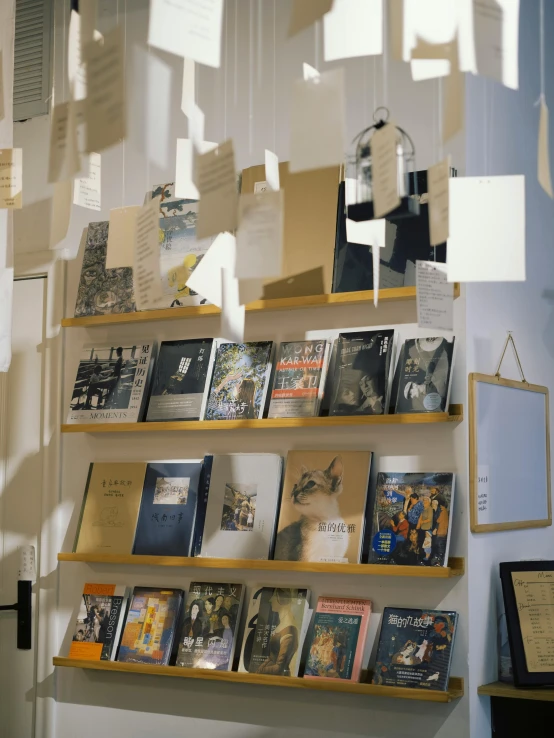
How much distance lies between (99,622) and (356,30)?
7.62 ft

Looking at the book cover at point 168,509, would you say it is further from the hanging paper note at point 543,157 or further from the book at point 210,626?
the hanging paper note at point 543,157

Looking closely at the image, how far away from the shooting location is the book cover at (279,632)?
2.77m

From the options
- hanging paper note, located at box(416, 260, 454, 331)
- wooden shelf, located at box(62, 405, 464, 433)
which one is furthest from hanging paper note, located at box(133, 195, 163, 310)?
wooden shelf, located at box(62, 405, 464, 433)

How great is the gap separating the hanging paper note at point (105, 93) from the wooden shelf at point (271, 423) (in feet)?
4.78

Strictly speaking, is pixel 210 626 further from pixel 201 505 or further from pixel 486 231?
pixel 486 231

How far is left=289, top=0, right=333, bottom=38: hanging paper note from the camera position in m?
1.29

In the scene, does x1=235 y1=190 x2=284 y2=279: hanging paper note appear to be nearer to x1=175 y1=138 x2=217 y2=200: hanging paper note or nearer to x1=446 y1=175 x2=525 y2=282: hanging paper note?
x1=175 y1=138 x2=217 y2=200: hanging paper note

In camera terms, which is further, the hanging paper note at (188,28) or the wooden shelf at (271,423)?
the wooden shelf at (271,423)

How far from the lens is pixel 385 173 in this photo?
147 cm

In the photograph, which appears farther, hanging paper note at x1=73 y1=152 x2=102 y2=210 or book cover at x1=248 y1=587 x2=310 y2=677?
book cover at x1=248 y1=587 x2=310 y2=677

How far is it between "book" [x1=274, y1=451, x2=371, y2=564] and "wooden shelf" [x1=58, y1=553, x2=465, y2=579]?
0.12 ft

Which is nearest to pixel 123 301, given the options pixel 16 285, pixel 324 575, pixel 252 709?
pixel 16 285

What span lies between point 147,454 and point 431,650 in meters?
1.16

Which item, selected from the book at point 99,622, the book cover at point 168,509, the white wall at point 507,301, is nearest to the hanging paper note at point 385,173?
the white wall at point 507,301
